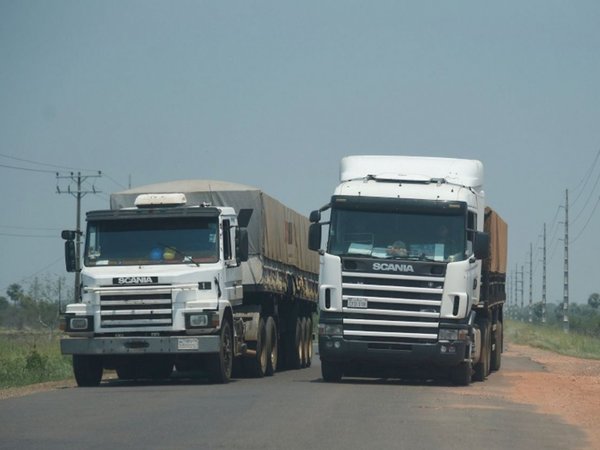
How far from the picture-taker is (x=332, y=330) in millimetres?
22297

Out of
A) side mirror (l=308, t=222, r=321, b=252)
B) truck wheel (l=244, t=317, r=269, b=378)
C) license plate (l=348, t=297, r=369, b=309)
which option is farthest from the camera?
truck wheel (l=244, t=317, r=269, b=378)

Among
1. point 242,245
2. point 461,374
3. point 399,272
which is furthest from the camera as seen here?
point 461,374

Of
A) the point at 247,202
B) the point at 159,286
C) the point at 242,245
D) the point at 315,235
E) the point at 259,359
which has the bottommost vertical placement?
the point at 259,359

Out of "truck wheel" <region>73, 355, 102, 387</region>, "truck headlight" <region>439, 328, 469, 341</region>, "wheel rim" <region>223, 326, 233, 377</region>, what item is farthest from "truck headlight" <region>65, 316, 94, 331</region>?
"truck headlight" <region>439, 328, 469, 341</region>

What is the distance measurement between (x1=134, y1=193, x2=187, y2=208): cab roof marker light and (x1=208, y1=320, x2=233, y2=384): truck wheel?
239 cm

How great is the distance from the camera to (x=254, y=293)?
84.5 ft

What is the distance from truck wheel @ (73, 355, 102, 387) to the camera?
906 inches

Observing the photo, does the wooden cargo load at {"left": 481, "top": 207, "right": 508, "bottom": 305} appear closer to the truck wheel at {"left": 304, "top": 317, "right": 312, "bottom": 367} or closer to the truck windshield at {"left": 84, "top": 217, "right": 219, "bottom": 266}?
the truck wheel at {"left": 304, "top": 317, "right": 312, "bottom": 367}

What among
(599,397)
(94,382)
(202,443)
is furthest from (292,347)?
(202,443)

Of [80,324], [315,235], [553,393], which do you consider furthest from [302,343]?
[80,324]

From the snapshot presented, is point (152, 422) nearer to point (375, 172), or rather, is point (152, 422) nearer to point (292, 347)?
point (375, 172)

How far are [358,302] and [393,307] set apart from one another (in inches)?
24.5

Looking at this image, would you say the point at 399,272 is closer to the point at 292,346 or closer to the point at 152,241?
the point at 152,241

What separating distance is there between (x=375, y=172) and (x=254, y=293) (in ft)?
13.9
